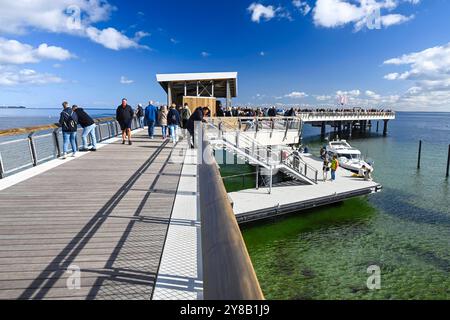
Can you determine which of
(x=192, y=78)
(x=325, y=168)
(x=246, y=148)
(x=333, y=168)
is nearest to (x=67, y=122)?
(x=246, y=148)

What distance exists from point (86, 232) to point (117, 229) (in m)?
0.45

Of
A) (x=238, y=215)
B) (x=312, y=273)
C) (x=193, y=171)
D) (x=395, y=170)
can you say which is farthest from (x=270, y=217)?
(x=395, y=170)

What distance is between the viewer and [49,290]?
304 centimetres

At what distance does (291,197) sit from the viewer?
1980cm

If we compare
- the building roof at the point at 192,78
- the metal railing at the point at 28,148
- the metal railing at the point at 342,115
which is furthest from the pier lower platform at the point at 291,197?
the metal railing at the point at 342,115

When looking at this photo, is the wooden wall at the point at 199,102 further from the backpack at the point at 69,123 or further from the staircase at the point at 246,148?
the backpack at the point at 69,123

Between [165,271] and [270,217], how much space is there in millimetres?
15634

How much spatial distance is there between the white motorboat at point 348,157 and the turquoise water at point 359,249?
4512 mm

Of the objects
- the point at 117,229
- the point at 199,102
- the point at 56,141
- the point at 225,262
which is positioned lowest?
the point at 117,229

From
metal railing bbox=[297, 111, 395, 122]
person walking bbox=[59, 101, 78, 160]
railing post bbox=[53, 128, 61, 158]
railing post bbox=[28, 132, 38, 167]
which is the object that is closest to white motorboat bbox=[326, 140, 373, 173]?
metal railing bbox=[297, 111, 395, 122]

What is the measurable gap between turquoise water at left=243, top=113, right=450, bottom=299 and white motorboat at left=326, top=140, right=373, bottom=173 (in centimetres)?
451

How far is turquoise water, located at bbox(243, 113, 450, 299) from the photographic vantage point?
1155 cm

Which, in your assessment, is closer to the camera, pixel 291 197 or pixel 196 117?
pixel 196 117

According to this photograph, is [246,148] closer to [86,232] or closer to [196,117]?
[196,117]
